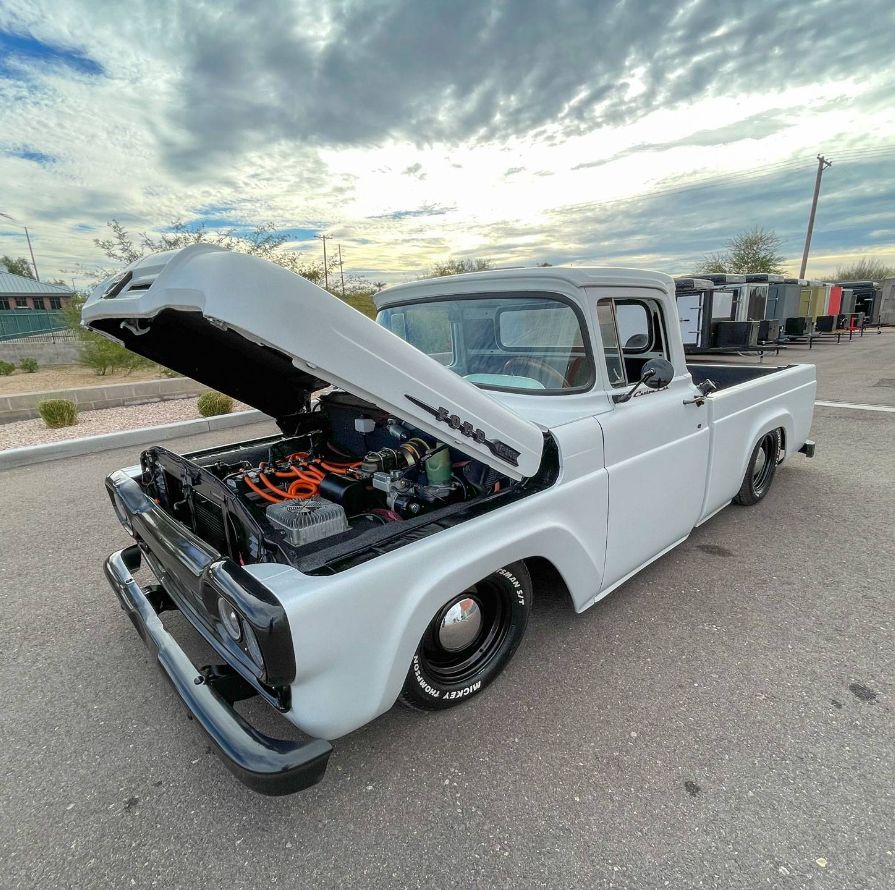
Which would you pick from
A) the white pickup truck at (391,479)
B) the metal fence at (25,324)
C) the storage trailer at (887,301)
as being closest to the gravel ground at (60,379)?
the metal fence at (25,324)

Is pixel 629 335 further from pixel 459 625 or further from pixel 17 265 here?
pixel 17 265

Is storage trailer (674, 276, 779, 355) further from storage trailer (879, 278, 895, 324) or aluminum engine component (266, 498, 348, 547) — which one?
storage trailer (879, 278, 895, 324)

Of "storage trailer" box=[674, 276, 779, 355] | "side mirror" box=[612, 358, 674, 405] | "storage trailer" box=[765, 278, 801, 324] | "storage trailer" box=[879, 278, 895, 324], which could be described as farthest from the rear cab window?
"storage trailer" box=[879, 278, 895, 324]

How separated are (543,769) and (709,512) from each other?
2391 mm

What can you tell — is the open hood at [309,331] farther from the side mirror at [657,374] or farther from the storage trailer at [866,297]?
the storage trailer at [866,297]

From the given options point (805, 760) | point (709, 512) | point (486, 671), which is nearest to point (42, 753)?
point (486, 671)

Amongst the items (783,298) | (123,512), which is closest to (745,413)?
(123,512)

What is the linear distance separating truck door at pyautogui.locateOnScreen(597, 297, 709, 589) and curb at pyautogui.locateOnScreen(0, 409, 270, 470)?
16.0 feet

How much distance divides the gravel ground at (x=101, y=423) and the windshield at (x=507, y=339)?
6527mm

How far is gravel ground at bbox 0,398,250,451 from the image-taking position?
24.7ft

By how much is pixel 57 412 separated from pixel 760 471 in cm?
953

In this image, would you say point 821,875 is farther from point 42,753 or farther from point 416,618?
point 42,753

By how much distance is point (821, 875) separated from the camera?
1630 millimetres

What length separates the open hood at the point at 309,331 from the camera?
1.57 m
